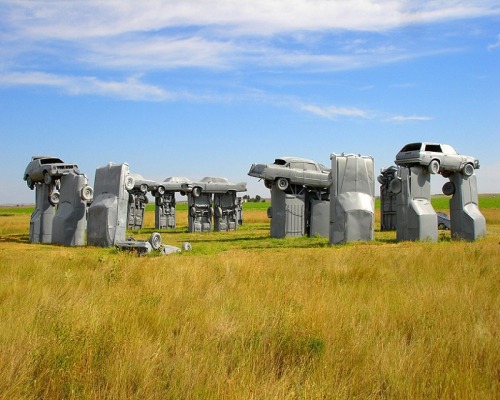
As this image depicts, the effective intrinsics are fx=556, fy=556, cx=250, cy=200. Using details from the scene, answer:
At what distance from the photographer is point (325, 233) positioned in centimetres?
2642

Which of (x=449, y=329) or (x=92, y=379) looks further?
(x=449, y=329)

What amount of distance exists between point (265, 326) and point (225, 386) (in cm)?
177

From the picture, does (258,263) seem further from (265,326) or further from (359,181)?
(359,181)

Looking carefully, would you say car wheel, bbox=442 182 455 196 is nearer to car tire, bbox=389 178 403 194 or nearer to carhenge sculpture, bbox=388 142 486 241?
carhenge sculpture, bbox=388 142 486 241

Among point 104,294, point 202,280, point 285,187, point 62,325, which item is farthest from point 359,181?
point 62,325

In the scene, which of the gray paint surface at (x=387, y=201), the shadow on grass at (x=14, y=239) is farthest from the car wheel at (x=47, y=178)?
the gray paint surface at (x=387, y=201)

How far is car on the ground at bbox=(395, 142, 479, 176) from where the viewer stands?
67.4ft

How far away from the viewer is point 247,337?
5.75m

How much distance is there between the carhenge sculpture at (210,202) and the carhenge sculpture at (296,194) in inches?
272

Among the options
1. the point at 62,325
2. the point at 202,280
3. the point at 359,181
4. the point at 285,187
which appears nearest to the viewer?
the point at 62,325

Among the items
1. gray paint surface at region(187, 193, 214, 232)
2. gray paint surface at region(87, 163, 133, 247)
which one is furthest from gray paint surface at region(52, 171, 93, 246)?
gray paint surface at region(187, 193, 214, 232)

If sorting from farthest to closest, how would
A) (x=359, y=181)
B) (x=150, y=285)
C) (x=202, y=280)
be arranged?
(x=359, y=181)
(x=202, y=280)
(x=150, y=285)

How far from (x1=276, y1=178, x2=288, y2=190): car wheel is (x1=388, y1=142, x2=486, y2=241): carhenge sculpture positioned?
5.52m

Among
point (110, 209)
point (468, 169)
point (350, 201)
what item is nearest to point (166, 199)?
point (110, 209)
